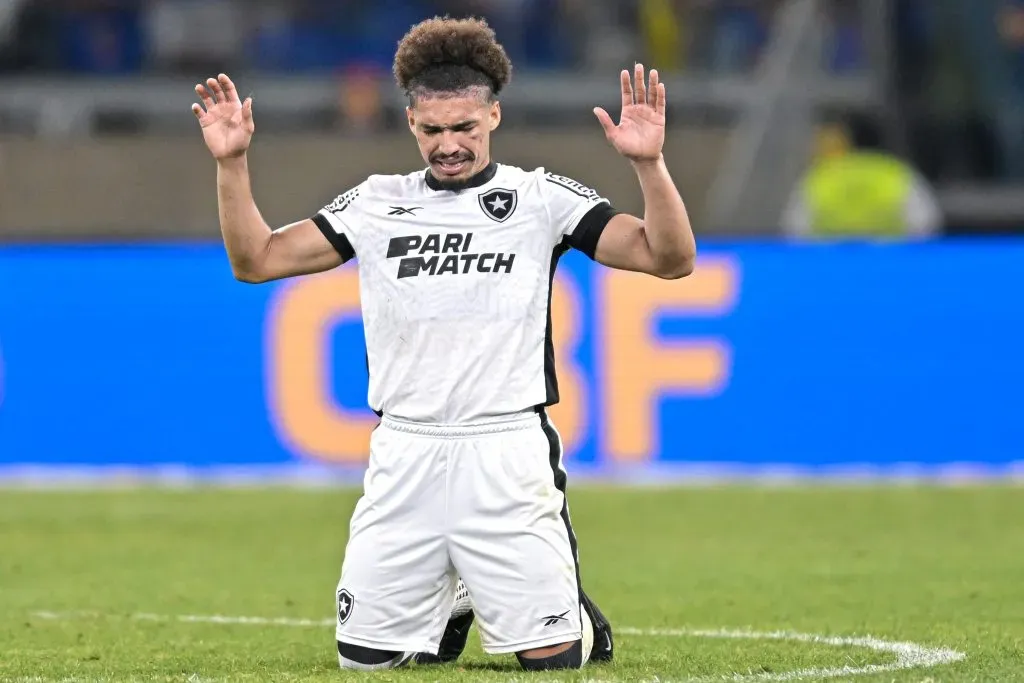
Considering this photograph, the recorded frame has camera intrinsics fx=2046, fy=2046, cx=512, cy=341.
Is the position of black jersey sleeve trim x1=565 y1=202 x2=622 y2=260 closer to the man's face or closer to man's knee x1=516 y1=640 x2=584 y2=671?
the man's face

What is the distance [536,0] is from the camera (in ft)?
69.8

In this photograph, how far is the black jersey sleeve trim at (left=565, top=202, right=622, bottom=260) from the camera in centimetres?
598

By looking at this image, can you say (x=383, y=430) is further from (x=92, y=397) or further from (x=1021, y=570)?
(x=92, y=397)

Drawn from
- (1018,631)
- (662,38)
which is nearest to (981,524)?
(1018,631)

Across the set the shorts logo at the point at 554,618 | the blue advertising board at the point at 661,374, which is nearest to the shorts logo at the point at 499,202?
the shorts logo at the point at 554,618

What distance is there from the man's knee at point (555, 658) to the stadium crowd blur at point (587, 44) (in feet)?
40.0

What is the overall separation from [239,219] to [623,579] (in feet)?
11.1

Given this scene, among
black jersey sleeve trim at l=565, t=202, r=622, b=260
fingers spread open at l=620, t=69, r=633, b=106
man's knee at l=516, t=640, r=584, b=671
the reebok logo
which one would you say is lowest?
man's knee at l=516, t=640, r=584, b=671

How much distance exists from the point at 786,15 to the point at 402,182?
12.2 m

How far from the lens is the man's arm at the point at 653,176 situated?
5.66 m

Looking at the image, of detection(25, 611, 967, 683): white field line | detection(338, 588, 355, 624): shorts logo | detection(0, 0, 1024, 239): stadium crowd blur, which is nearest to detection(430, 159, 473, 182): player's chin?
detection(338, 588, 355, 624): shorts logo

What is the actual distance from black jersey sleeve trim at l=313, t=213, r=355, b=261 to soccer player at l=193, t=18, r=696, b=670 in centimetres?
6

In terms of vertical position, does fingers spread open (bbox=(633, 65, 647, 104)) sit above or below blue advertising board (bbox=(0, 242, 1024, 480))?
above

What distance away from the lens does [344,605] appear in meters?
5.97
